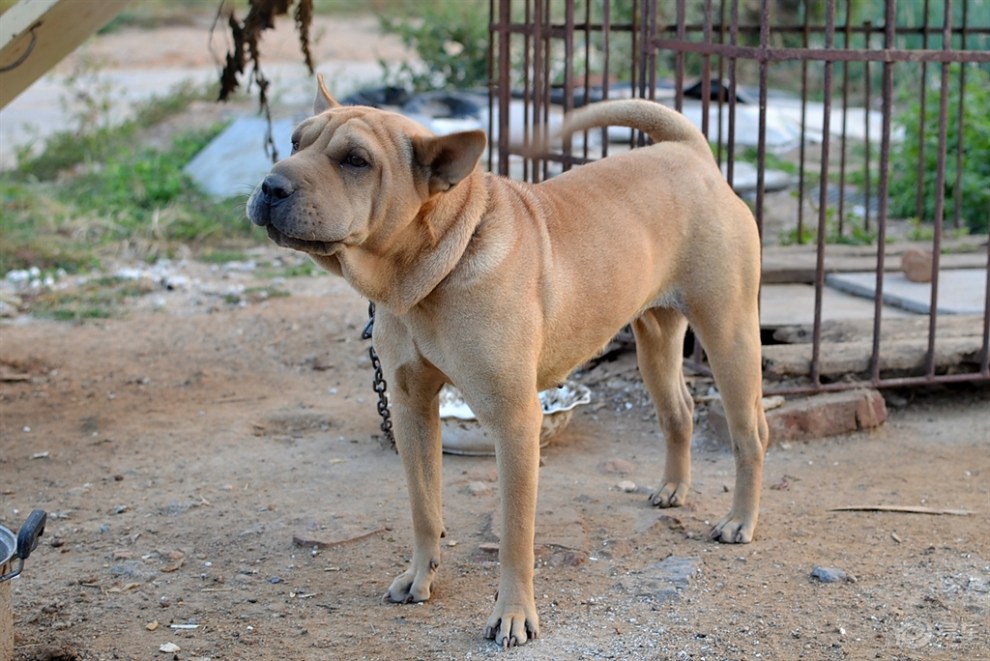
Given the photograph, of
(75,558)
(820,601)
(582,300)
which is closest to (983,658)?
(820,601)

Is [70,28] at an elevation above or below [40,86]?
above

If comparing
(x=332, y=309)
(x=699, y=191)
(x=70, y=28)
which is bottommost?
(x=332, y=309)

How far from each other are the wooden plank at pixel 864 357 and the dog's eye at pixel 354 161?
3.25 metres

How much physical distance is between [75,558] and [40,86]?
1688 centimetres

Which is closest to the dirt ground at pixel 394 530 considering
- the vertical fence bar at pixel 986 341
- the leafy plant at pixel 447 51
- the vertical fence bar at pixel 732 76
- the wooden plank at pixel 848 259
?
the vertical fence bar at pixel 986 341

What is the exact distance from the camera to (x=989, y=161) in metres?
10.5

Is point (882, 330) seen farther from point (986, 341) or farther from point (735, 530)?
point (735, 530)

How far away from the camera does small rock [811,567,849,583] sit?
446cm

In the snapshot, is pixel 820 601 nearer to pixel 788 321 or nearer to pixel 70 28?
pixel 788 321

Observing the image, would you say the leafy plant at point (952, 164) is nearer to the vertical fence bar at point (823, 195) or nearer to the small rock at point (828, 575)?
the vertical fence bar at point (823, 195)

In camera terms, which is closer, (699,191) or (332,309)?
(699,191)

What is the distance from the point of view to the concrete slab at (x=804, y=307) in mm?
6980

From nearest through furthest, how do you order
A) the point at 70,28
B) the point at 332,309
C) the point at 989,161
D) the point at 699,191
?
the point at 699,191
the point at 70,28
the point at 332,309
the point at 989,161

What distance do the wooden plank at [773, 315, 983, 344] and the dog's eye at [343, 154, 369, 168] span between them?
382 cm
